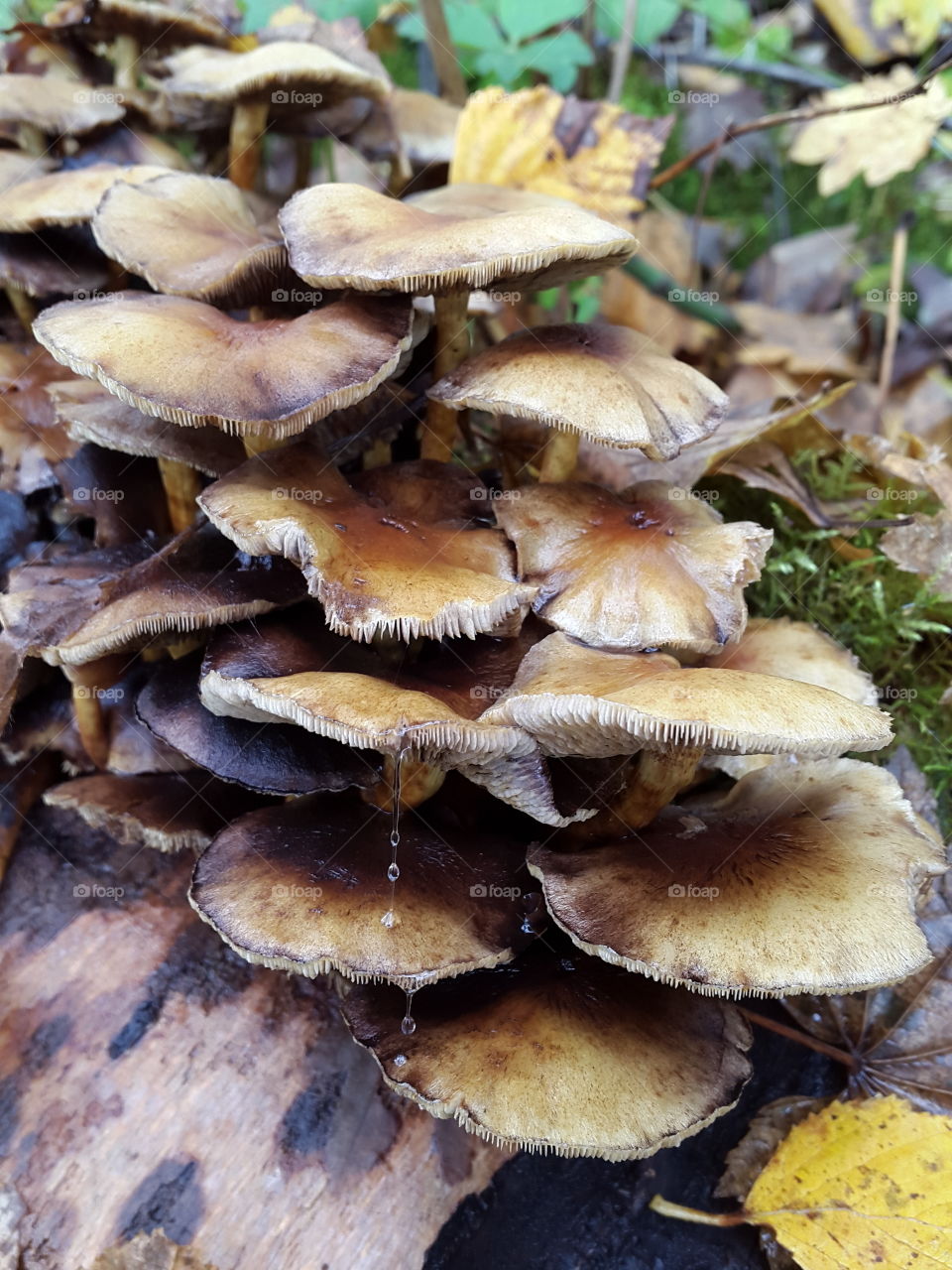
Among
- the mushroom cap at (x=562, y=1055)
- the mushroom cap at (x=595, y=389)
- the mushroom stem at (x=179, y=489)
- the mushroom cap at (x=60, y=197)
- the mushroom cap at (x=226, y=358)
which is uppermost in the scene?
the mushroom cap at (x=60, y=197)

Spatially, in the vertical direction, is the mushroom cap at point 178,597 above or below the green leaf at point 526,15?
below

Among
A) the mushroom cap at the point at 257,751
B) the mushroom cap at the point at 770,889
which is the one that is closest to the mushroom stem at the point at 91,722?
the mushroom cap at the point at 257,751

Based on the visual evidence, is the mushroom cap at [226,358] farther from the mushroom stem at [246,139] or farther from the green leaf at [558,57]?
the green leaf at [558,57]

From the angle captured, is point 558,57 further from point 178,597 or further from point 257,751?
point 257,751

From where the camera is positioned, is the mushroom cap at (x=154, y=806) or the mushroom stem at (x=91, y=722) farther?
the mushroom stem at (x=91, y=722)

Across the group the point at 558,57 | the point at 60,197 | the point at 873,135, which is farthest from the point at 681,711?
the point at 873,135

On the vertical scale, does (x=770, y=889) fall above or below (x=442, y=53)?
below

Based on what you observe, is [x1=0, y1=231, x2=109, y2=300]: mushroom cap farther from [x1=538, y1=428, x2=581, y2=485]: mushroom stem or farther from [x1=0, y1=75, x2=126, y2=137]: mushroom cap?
[x1=538, y1=428, x2=581, y2=485]: mushroom stem
